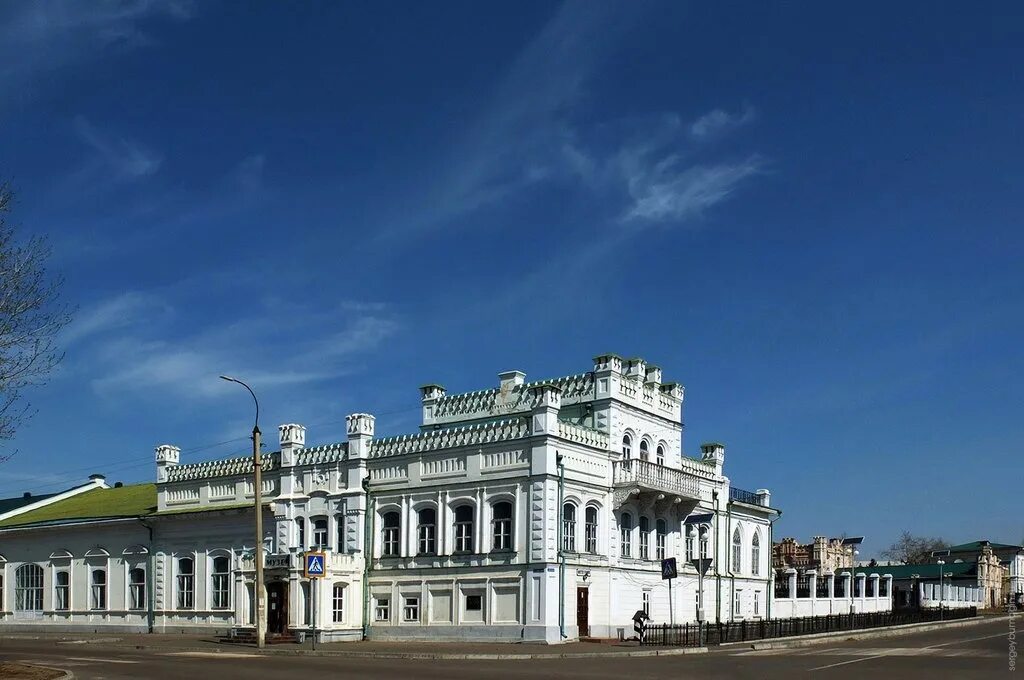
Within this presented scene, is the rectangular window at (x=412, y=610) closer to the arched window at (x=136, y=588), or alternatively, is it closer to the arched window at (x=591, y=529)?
the arched window at (x=591, y=529)

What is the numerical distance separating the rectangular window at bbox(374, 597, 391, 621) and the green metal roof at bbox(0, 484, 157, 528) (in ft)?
49.4

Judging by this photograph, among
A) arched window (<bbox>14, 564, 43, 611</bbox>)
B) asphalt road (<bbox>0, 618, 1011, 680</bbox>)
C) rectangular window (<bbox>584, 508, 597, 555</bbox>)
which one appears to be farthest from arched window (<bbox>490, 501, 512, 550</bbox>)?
arched window (<bbox>14, 564, 43, 611</bbox>)

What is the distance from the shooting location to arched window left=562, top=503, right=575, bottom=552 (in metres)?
41.8

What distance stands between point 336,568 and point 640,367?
51.2 ft

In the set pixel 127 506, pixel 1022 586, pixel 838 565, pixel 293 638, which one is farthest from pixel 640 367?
pixel 1022 586

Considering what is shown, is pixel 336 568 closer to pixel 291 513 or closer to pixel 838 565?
pixel 291 513

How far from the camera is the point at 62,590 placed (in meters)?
55.9

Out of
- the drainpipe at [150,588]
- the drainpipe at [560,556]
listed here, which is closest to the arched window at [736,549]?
the drainpipe at [560,556]

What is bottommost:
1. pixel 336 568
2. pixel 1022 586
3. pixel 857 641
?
pixel 1022 586

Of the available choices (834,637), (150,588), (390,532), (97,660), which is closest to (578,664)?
(97,660)

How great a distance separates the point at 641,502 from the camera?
4606cm

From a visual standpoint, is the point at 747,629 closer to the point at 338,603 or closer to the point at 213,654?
the point at 338,603

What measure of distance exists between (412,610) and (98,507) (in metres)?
24.4

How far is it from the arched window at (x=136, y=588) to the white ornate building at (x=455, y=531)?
0.07 m
